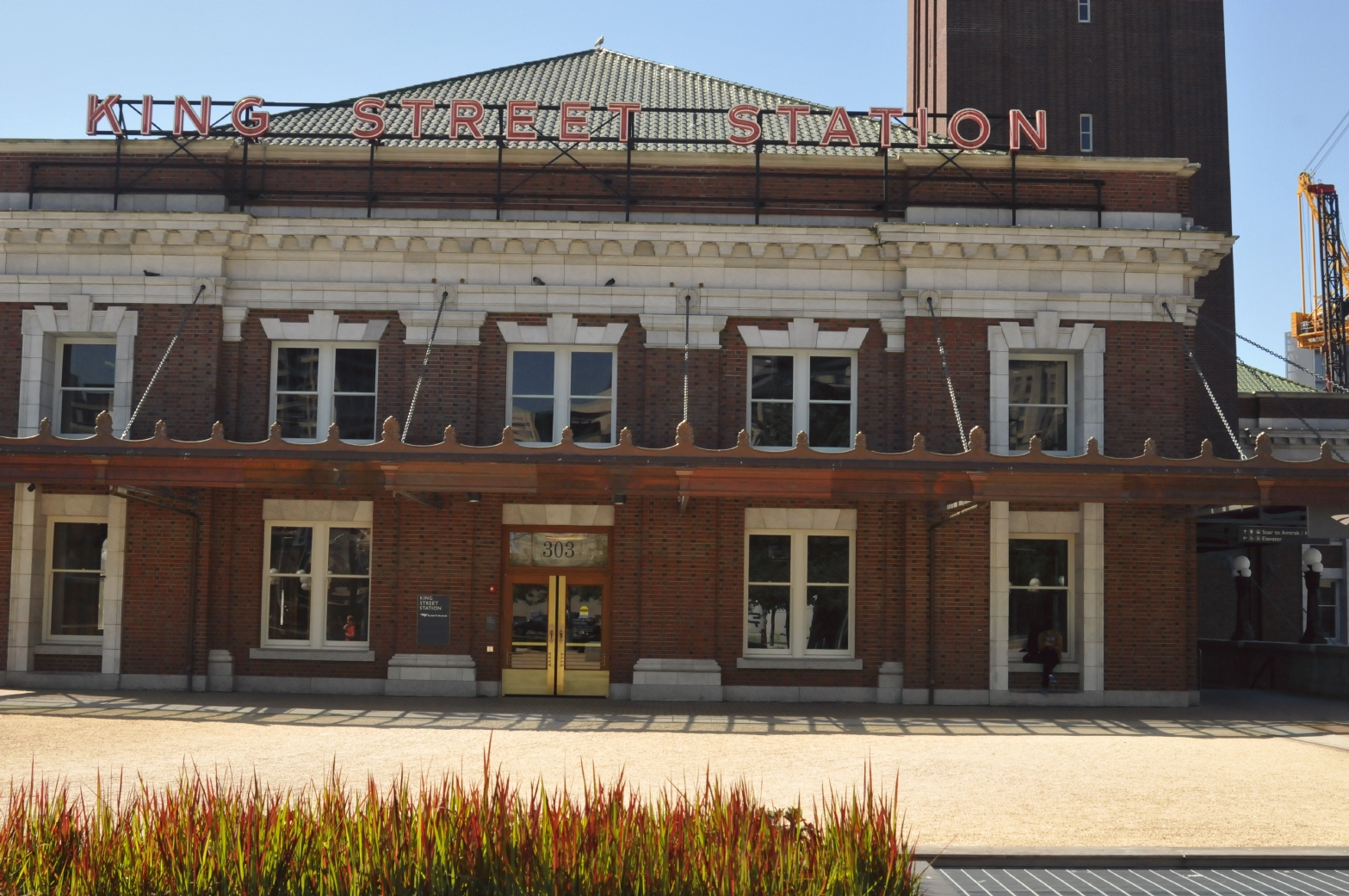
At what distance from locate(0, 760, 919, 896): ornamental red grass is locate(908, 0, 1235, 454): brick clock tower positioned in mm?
32912

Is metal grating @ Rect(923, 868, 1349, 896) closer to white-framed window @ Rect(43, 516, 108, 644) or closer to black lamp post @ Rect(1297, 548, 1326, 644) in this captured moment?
black lamp post @ Rect(1297, 548, 1326, 644)

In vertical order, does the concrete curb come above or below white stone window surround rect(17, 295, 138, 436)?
below

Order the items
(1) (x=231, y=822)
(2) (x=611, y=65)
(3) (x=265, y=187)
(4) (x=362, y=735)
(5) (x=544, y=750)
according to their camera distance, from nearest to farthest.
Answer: (1) (x=231, y=822)
(5) (x=544, y=750)
(4) (x=362, y=735)
(3) (x=265, y=187)
(2) (x=611, y=65)

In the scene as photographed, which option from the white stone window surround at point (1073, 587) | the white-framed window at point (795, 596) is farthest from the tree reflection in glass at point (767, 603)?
the white stone window surround at point (1073, 587)

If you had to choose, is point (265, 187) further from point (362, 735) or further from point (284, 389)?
point (362, 735)


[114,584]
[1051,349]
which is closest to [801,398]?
[1051,349]

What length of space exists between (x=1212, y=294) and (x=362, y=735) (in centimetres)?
3086

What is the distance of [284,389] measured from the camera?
24.3 m

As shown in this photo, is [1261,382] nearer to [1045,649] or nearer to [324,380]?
[1045,649]

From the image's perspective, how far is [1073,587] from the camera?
77.9 feet

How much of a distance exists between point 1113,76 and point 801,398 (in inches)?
812

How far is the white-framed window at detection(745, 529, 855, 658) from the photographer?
2361 centimetres

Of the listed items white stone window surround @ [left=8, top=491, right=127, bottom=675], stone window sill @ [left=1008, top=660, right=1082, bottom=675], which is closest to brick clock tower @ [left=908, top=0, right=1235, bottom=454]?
stone window sill @ [left=1008, top=660, right=1082, bottom=675]

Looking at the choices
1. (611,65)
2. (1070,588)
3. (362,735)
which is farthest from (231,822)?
(611,65)
